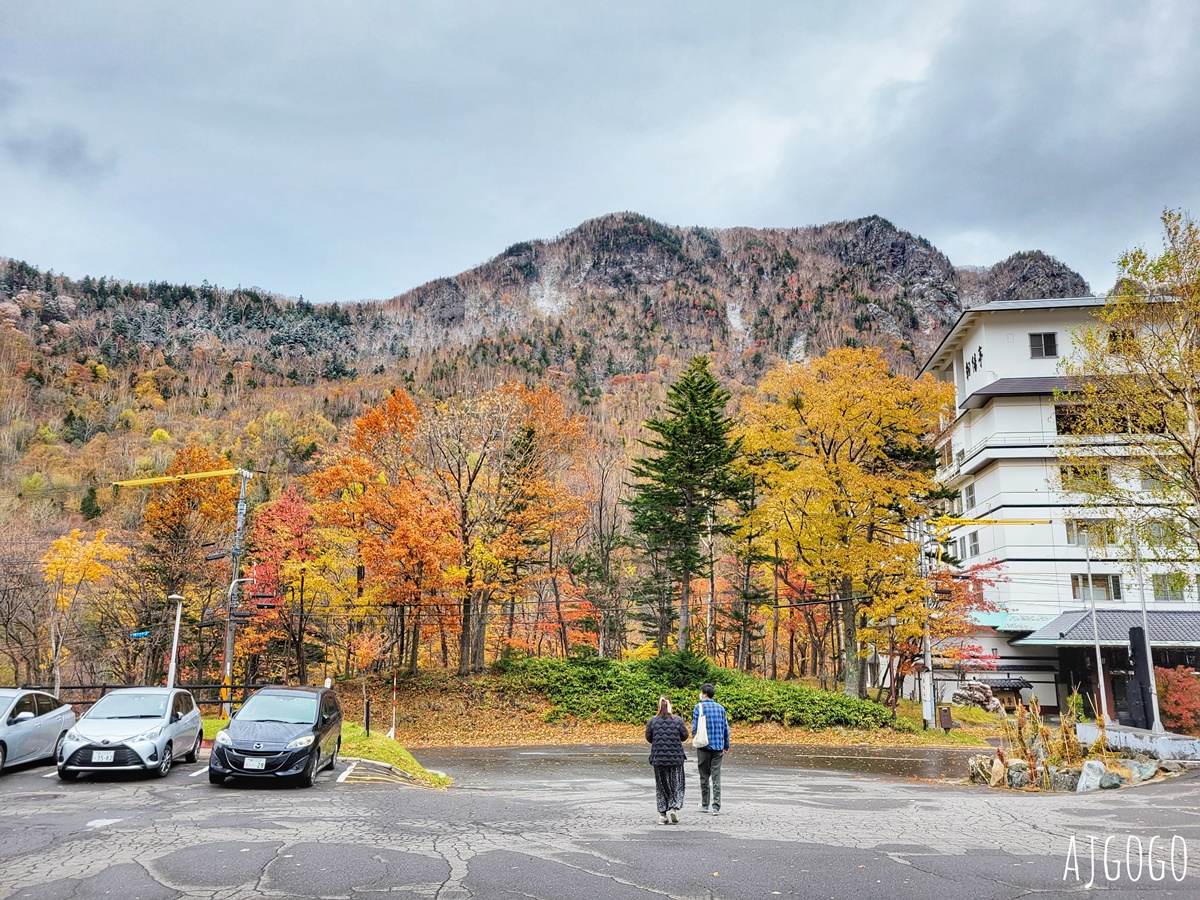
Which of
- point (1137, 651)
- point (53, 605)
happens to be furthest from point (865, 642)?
point (53, 605)

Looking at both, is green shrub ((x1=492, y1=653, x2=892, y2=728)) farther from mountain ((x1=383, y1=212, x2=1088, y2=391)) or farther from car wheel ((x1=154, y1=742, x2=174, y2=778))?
mountain ((x1=383, y1=212, x2=1088, y2=391))

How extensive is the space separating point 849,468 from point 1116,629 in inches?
670

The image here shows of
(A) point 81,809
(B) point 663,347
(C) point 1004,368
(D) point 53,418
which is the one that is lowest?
(A) point 81,809

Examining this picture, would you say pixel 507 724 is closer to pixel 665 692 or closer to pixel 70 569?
pixel 665 692

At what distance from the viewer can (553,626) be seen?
4259 cm

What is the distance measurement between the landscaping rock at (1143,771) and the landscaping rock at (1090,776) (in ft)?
2.80

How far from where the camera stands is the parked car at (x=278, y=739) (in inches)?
510

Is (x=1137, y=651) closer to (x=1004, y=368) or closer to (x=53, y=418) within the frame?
(x=1004, y=368)

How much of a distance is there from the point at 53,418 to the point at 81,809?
105843 mm

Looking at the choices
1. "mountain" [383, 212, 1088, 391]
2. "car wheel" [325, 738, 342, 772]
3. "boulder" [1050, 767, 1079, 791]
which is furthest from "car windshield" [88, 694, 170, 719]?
"mountain" [383, 212, 1088, 391]

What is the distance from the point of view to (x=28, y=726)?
48.9ft

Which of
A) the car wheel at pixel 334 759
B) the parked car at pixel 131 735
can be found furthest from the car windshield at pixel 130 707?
the car wheel at pixel 334 759
